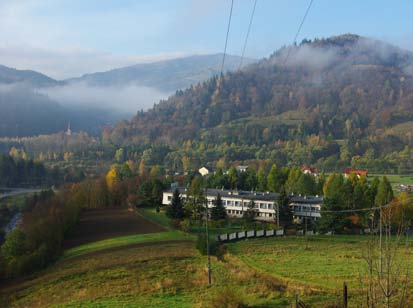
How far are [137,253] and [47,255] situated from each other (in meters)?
6.89

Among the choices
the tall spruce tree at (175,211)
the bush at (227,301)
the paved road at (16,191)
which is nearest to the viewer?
the bush at (227,301)

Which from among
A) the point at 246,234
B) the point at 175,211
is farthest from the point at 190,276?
the point at 175,211

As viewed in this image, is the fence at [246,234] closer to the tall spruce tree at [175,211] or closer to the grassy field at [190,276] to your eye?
the grassy field at [190,276]

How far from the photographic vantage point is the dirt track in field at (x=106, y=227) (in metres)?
37.0

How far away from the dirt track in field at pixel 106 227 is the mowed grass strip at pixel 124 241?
1.47 m

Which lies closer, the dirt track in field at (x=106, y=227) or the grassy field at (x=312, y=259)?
the grassy field at (x=312, y=259)

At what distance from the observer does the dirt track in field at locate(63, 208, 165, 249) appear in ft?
121

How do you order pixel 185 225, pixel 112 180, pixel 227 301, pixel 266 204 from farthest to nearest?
pixel 112 180 < pixel 266 204 < pixel 185 225 < pixel 227 301

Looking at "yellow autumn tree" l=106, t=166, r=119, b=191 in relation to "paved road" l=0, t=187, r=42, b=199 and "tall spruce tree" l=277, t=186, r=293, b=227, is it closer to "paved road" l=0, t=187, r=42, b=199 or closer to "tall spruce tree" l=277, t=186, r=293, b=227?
"paved road" l=0, t=187, r=42, b=199

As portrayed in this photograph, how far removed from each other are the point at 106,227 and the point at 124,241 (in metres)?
7.02

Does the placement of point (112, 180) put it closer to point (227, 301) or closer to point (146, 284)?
point (146, 284)

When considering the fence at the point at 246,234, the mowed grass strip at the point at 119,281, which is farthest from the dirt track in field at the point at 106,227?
the mowed grass strip at the point at 119,281

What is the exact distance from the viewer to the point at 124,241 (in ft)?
112

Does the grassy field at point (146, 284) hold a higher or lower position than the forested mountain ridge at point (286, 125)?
lower
